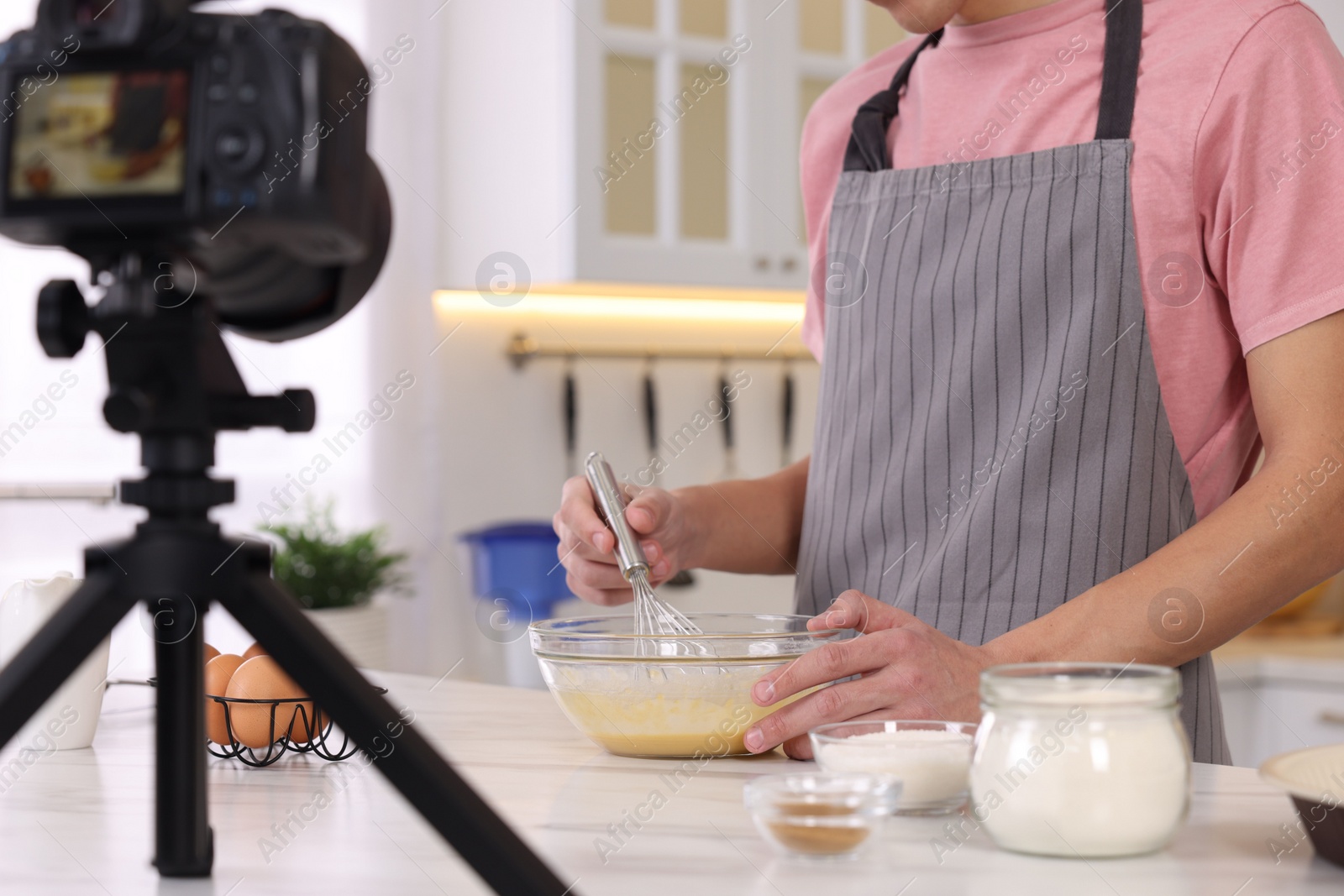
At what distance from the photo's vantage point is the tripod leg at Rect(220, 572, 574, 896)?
0.51 meters

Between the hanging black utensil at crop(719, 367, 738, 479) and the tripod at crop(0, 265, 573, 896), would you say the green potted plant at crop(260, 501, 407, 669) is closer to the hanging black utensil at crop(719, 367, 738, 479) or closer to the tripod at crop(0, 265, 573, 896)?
the hanging black utensil at crop(719, 367, 738, 479)

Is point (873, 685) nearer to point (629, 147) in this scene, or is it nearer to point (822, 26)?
point (629, 147)

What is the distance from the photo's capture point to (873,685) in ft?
2.74

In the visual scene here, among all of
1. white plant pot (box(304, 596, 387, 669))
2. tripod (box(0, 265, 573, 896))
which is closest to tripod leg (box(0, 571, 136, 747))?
tripod (box(0, 265, 573, 896))

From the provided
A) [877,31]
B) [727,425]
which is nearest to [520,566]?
[727,425]

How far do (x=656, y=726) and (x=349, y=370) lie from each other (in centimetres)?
177

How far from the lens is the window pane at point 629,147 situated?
2.52m

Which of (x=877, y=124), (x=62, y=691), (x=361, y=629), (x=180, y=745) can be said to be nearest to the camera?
(x=180, y=745)

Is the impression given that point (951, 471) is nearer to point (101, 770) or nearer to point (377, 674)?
point (377, 674)

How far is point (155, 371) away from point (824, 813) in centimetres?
36

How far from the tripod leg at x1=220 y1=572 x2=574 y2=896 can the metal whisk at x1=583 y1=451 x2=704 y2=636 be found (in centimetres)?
51

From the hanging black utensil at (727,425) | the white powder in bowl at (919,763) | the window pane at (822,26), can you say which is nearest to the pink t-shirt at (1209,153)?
the white powder in bowl at (919,763)

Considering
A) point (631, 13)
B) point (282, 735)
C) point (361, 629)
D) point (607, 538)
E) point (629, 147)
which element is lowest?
point (361, 629)

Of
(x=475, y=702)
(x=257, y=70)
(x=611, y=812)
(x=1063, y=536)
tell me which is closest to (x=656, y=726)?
(x=611, y=812)
